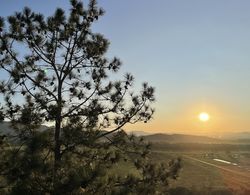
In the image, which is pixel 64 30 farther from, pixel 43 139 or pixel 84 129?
pixel 43 139

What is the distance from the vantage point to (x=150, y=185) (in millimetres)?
12039

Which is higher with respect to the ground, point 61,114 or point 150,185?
point 61,114

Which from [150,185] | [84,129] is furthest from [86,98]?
[150,185]

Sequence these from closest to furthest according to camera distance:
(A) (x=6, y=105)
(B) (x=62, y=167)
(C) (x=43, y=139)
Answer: (C) (x=43, y=139)
(B) (x=62, y=167)
(A) (x=6, y=105)

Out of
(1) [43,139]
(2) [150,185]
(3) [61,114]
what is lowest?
(2) [150,185]

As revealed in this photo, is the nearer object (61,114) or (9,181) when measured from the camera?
(9,181)

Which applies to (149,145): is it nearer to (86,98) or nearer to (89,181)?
(86,98)

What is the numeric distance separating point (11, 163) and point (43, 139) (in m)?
1.21

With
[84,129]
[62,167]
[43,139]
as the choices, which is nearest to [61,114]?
[84,129]

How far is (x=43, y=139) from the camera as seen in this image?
9492mm

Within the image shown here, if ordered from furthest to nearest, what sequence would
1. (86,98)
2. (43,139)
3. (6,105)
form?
1. (86,98)
2. (6,105)
3. (43,139)

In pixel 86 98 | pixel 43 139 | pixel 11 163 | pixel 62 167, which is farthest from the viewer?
pixel 86 98

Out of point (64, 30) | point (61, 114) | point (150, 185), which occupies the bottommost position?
point (150, 185)

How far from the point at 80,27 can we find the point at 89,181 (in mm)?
4566
